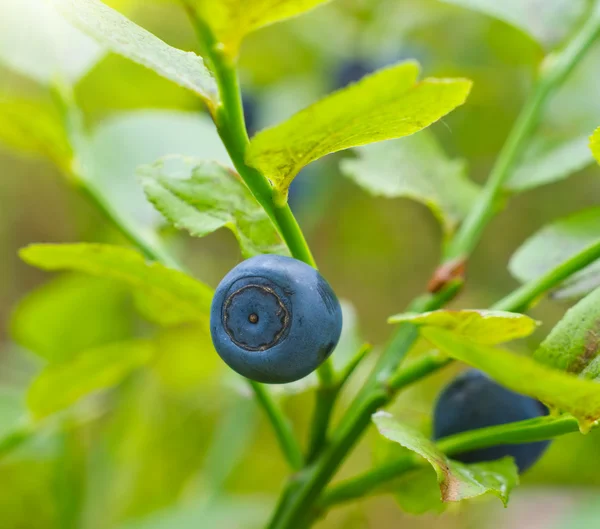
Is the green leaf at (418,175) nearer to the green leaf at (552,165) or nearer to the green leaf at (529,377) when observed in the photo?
the green leaf at (552,165)

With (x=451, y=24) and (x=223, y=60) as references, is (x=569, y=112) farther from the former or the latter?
(x=223, y=60)

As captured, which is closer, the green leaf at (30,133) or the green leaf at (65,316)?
the green leaf at (30,133)

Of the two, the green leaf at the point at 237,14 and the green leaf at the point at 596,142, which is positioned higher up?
the green leaf at the point at 237,14

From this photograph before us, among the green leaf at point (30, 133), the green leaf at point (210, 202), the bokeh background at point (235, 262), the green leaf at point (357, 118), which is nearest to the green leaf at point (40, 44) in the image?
the bokeh background at point (235, 262)

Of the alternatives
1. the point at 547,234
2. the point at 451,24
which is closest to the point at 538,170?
the point at 547,234

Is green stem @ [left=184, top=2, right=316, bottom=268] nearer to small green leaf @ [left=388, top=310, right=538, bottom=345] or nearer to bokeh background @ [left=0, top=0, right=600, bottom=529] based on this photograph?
small green leaf @ [left=388, top=310, right=538, bottom=345]

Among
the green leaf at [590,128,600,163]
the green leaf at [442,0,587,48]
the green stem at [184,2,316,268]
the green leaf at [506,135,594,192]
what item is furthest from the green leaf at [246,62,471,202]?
the green leaf at [442,0,587,48]
